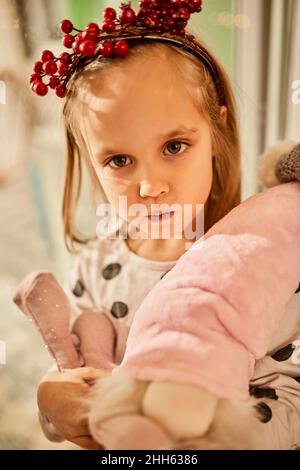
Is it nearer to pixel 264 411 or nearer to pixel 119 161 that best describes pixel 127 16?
pixel 119 161

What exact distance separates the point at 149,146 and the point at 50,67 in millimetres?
175

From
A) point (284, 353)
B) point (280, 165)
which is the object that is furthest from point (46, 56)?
point (284, 353)

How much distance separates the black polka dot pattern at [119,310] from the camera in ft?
2.38

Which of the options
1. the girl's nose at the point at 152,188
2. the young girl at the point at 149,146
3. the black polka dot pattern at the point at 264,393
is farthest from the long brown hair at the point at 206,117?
the black polka dot pattern at the point at 264,393

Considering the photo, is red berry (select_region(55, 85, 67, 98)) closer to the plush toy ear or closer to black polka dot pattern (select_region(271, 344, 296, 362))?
the plush toy ear

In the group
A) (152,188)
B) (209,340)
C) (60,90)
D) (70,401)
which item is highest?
(60,90)

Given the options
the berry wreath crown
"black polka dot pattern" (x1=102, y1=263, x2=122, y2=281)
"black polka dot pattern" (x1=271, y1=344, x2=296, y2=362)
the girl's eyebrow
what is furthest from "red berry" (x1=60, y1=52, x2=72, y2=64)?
"black polka dot pattern" (x1=271, y1=344, x2=296, y2=362)

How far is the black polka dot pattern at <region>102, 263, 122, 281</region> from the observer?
2.52ft

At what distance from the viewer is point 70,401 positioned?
1.81 feet

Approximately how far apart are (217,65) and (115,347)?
45 cm

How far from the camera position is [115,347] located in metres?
0.72

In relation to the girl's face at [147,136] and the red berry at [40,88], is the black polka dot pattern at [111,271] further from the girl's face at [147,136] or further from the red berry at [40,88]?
the red berry at [40,88]
